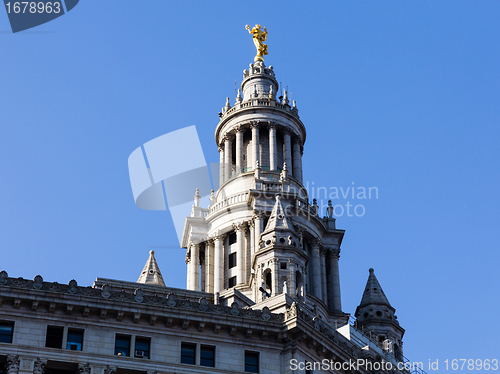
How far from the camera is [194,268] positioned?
10650 centimetres

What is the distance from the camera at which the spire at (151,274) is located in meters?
90.9

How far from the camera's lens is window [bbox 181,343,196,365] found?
54562 mm

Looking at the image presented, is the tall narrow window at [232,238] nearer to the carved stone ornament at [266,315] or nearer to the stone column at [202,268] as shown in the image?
the stone column at [202,268]

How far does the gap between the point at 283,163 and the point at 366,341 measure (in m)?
37.1

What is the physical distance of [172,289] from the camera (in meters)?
76.2

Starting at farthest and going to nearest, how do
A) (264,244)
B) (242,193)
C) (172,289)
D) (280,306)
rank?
(242,193)
(264,244)
(172,289)
(280,306)

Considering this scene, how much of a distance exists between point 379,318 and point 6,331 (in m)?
53.1

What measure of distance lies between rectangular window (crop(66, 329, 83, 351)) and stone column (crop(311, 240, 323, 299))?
49974mm

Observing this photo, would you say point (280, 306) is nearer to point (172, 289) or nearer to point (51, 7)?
point (172, 289)

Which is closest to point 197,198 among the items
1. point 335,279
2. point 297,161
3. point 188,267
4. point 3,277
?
point 188,267

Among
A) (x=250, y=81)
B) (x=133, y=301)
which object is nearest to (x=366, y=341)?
(x=133, y=301)

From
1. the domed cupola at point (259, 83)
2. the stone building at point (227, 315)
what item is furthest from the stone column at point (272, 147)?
the domed cupola at point (259, 83)

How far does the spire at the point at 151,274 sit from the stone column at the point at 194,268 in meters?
11.8

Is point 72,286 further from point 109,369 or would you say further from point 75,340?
point 109,369
